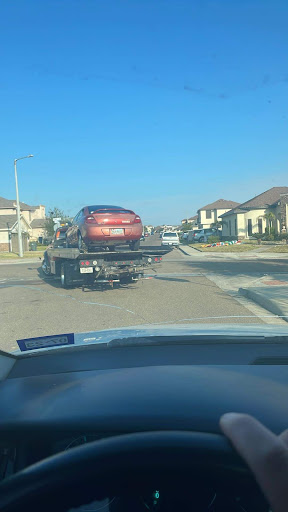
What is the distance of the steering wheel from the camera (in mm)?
1092

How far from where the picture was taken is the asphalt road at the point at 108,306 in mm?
8875

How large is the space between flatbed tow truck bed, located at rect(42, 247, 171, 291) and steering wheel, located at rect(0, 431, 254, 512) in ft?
38.9

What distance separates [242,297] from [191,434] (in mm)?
11300

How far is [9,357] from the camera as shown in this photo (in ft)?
9.51

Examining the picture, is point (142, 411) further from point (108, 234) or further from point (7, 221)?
point (7, 221)

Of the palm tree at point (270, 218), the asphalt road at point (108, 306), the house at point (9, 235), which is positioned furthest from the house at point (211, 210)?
the asphalt road at point (108, 306)

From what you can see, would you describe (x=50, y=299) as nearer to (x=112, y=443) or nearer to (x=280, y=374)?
(x=280, y=374)

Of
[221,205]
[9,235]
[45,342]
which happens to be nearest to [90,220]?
[45,342]

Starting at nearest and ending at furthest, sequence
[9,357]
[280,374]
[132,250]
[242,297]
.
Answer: [280,374]
[9,357]
[242,297]
[132,250]

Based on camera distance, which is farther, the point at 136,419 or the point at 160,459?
the point at 136,419

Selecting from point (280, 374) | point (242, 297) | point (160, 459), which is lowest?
point (242, 297)

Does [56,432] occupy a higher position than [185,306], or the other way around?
[56,432]

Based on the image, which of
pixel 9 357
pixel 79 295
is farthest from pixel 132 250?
pixel 9 357

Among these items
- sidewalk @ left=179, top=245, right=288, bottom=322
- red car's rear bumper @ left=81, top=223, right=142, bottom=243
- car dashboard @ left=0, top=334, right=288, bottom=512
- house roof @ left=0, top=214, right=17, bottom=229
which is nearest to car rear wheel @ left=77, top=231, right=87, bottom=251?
red car's rear bumper @ left=81, top=223, right=142, bottom=243
